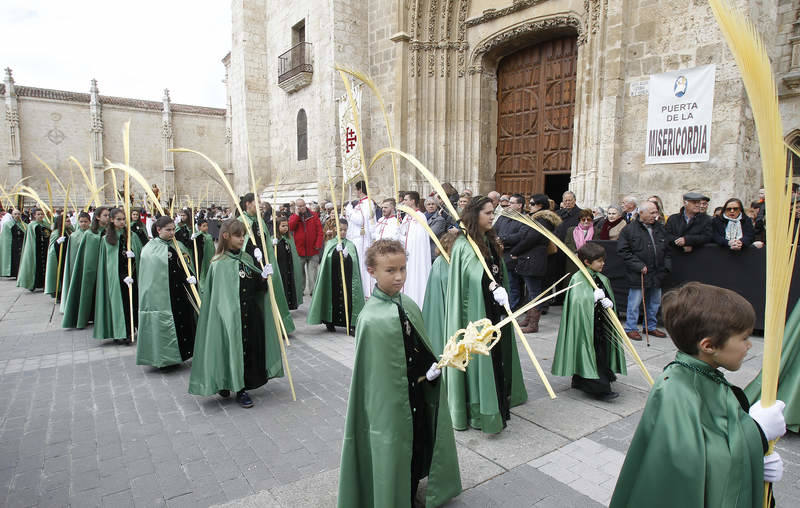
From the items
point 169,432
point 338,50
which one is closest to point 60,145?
point 338,50

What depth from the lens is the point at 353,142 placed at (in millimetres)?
6629

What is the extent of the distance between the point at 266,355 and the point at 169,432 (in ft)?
3.36

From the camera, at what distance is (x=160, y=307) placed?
17.3 ft

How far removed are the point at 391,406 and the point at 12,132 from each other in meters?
43.6

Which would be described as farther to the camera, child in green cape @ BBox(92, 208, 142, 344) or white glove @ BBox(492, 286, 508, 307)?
child in green cape @ BBox(92, 208, 142, 344)

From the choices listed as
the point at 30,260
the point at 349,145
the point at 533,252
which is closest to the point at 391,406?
the point at 349,145

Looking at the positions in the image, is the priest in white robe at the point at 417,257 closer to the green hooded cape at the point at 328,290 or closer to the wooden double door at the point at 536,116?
the green hooded cape at the point at 328,290

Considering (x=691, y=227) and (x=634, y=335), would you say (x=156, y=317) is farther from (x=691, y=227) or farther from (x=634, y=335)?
(x=691, y=227)

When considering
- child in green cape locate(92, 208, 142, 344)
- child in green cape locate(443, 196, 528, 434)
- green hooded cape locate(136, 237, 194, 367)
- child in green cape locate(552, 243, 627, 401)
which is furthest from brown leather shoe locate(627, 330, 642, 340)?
child in green cape locate(92, 208, 142, 344)

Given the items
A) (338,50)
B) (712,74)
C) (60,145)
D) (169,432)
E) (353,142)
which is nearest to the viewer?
(169,432)

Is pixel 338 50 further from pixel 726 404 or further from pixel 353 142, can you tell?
pixel 726 404

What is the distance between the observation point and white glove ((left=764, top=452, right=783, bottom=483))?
5.33ft

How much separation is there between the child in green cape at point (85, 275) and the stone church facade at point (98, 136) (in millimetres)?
26782

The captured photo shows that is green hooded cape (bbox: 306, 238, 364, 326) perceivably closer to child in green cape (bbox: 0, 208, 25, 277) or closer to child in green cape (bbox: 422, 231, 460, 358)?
child in green cape (bbox: 422, 231, 460, 358)
